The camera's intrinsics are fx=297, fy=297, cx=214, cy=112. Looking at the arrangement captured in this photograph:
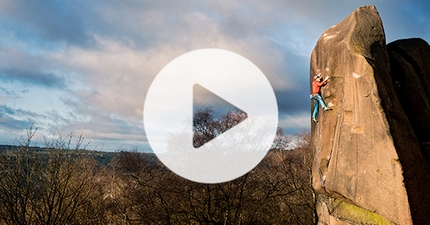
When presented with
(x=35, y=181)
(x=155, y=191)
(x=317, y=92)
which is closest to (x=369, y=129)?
(x=317, y=92)

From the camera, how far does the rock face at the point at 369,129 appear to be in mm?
5855

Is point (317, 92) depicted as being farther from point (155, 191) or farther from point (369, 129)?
point (155, 191)

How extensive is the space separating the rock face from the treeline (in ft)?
42.8

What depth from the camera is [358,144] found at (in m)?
6.36

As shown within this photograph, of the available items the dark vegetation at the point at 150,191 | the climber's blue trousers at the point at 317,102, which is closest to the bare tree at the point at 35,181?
the dark vegetation at the point at 150,191

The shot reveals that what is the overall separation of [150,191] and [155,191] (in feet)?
1.46

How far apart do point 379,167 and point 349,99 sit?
1.63 metres

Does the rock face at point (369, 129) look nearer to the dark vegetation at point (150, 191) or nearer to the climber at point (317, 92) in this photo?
the climber at point (317, 92)

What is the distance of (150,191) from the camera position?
70.5 ft

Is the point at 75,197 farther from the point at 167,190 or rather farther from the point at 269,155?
the point at 269,155

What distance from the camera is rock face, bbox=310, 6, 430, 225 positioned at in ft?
19.2

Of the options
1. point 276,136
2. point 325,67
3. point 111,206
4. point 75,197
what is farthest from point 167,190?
point 325,67

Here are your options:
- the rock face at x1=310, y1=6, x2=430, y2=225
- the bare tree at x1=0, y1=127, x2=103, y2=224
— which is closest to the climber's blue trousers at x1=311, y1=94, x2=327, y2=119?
the rock face at x1=310, y1=6, x2=430, y2=225

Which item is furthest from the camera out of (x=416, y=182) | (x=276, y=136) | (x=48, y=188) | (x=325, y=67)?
(x=276, y=136)
